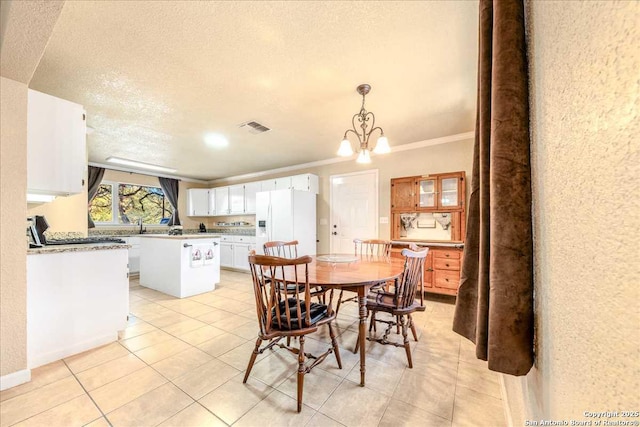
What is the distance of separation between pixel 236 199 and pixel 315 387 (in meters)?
5.34

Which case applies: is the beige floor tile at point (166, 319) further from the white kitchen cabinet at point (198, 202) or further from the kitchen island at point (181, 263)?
the white kitchen cabinet at point (198, 202)

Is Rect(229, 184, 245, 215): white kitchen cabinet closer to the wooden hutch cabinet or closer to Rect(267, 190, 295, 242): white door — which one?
Rect(267, 190, 295, 242): white door

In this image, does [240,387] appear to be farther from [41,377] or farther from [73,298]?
[73,298]

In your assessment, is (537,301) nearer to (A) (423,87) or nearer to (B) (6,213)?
(A) (423,87)

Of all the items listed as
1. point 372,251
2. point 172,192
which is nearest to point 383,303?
point 372,251

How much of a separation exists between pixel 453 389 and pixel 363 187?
11.1 feet

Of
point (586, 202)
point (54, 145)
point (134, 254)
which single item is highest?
point (54, 145)

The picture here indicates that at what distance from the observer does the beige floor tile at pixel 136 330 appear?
98.3 inches

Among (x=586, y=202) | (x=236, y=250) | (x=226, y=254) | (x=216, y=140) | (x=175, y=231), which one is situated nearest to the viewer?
(x=586, y=202)

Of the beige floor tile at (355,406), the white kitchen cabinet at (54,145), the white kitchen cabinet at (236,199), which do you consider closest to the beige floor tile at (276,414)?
the beige floor tile at (355,406)

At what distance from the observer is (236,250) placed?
19.0ft

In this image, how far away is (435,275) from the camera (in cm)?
349

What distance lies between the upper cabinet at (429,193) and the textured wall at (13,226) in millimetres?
4159

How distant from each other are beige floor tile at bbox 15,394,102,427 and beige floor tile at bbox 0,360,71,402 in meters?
0.40
